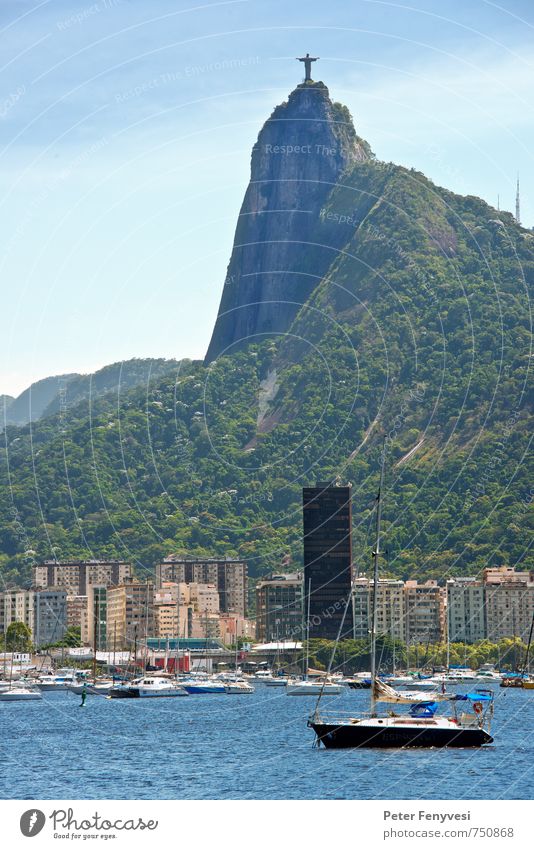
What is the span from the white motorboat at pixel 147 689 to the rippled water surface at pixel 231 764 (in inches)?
1715

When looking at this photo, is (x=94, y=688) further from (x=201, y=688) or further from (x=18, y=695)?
(x=201, y=688)

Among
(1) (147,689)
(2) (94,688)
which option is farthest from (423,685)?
(2) (94,688)

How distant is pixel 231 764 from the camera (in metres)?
81.7

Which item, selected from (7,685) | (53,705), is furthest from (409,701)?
(7,685)

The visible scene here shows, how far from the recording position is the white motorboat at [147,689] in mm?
177500

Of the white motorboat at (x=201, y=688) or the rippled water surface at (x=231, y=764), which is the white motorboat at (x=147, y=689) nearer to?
the white motorboat at (x=201, y=688)

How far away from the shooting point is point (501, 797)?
217 feet

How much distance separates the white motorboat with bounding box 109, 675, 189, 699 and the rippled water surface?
143ft

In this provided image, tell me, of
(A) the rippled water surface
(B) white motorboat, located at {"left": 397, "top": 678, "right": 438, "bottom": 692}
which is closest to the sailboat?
(A) the rippled water surface

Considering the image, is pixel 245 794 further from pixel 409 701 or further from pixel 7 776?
pixel 409 701

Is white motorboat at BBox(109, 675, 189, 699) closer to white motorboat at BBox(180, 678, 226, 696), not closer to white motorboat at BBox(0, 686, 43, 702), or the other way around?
white motorboat at BBox(180, 678, 226, 696)

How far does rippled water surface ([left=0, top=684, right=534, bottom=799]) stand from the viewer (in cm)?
6719

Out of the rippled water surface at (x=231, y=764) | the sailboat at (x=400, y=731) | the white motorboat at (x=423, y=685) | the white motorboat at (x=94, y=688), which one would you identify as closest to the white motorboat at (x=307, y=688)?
the white motorboat at (x=423, y=685)
